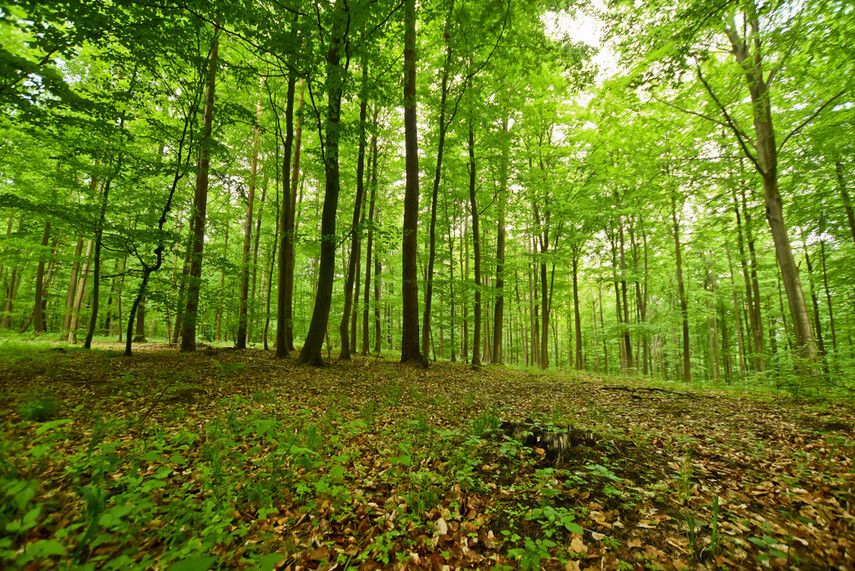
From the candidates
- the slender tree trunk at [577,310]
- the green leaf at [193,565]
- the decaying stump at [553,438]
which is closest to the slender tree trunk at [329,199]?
the decaying stump at [553,438]

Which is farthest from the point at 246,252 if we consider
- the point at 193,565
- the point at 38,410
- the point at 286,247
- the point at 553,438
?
the point at 193,565

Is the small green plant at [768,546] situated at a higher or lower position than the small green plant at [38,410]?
lower

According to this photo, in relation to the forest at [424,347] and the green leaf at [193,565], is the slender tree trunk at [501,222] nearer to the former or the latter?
the forest at [424,347]

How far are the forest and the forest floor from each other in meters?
0.03

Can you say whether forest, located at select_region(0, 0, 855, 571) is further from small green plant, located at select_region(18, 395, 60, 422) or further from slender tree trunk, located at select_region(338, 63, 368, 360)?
slender tree trunk, located at select_region(338, 63, 368, 360)

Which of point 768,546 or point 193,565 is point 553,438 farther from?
point 193,565

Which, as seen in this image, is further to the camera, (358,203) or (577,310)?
(577,310)

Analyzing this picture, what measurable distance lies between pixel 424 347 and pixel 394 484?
24.2 feet

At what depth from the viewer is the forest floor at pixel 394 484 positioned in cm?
225

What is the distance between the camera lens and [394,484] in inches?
134

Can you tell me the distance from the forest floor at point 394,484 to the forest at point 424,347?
0.11 feet

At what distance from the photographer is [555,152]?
14.0 meters

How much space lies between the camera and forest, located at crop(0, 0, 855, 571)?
8.35 feet

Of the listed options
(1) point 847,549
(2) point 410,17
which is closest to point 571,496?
(1) point 847,549
